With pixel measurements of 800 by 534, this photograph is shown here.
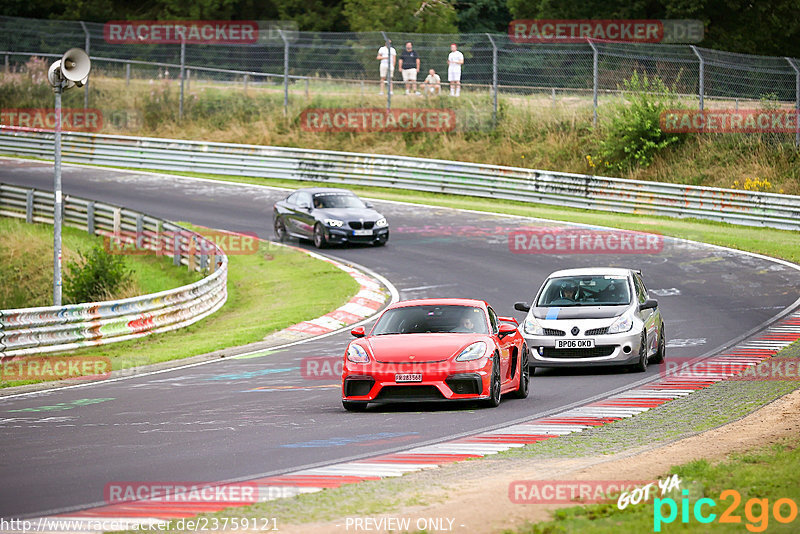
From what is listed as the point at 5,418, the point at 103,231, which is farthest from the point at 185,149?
the point at 5,418

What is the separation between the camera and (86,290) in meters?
26.0

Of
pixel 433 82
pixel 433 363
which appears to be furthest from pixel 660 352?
pixel 433 82

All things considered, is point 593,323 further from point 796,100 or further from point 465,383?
point 796,100

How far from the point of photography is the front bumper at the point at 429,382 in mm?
12852

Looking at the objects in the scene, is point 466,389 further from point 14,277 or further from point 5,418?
point 14,277

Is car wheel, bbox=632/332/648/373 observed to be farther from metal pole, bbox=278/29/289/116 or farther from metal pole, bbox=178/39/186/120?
Answer: metal pole, bbox=178/39/186/120

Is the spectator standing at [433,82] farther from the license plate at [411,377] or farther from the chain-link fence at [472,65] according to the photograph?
the license plate at [411,377]

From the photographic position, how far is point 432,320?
14070mm

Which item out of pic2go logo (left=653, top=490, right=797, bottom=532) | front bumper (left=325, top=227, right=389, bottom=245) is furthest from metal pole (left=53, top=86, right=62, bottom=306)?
pic2go logo (left=653, top=490, right=797, bottom=532)

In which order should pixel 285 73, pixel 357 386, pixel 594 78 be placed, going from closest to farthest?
1. pixel 357 386
2. pixel 594 78
3. pixel 285 73

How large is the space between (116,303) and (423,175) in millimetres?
19754

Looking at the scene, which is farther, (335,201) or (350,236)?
(335,201)

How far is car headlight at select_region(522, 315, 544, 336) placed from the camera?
16453 millimetres

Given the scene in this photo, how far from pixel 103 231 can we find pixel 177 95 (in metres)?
16.1
